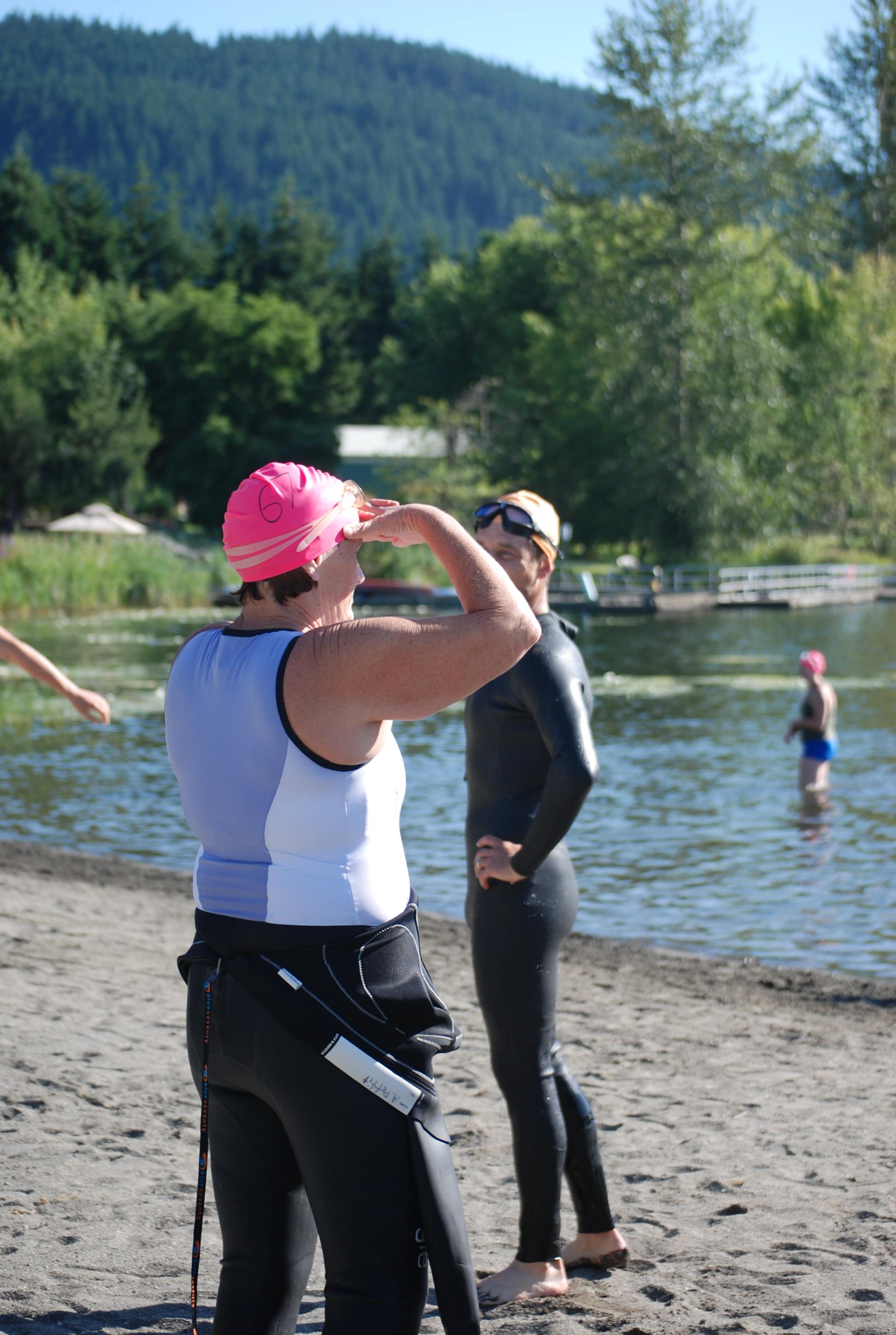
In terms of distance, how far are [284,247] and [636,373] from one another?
47.4m

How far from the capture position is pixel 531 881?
12.4 ft

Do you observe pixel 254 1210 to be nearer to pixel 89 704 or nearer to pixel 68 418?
pixel 89 704

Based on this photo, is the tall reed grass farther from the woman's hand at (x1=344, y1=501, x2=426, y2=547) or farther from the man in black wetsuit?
the woman's hand at (x1=344, y1=501, x2=426, y2=547)

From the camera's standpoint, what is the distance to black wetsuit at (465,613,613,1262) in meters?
3.73

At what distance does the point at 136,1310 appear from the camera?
12.5 feet

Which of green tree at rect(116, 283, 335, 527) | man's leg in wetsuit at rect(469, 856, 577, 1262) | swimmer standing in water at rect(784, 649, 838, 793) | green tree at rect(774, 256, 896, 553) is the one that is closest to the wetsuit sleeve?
man's leg in wetsuit at rect(469, 856, 577, 1262)

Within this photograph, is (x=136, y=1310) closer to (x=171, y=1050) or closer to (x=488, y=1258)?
(x=488, y=1258)

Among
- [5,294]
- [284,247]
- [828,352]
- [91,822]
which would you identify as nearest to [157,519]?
[5,294]

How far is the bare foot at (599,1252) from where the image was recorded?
413cm

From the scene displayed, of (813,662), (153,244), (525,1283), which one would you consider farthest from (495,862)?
(153,244)

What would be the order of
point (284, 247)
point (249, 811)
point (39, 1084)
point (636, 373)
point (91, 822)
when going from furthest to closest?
point (284, 247) → point (636, 373) → point (91, 822) → point (39, 1084) → point (249, 811)

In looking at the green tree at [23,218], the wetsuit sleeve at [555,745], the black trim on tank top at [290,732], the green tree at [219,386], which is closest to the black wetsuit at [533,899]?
the wetsuit sleeve at [555,745]

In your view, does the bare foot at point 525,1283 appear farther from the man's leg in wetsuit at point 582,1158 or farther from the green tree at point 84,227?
the green tree at point 84,227

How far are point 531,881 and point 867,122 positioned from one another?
78.9m
